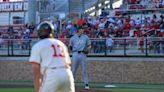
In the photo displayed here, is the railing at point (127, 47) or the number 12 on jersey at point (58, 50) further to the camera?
the railing at point (127, 47)

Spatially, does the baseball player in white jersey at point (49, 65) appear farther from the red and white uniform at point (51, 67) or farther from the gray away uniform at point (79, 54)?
the gray away uniform at point (79, 54)

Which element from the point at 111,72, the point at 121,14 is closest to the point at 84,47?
the point at 111,72

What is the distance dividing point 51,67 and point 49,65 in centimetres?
4

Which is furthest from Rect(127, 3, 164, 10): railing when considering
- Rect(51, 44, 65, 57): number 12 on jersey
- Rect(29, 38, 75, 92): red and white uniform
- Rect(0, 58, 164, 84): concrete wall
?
Rect(29, 38, 75, 92): red and white uniform

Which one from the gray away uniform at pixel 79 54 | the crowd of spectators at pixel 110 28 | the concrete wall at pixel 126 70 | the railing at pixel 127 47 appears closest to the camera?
the gray away uniform at pixel 79 54

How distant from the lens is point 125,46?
2034 cm

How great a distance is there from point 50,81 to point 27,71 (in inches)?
577

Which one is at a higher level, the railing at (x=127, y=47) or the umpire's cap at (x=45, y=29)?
the umpire's cap at (x=45, y=29)

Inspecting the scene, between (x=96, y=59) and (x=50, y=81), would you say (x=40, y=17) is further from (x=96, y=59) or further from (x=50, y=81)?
(x=50, y=81)

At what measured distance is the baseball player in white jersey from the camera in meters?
6.80

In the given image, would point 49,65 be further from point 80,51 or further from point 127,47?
point 127,47

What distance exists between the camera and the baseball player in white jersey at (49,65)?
6.80 metres

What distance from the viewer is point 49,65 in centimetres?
685

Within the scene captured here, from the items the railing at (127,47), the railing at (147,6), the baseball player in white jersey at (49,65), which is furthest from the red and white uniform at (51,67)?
the railing at (147,6)
